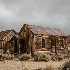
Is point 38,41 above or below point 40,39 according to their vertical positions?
below

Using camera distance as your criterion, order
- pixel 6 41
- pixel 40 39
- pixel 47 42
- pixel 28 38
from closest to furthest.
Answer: pixel 40 39, pixel 47 42, pixel 28 38, pixel 6 41

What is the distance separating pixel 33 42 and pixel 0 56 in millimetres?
6596

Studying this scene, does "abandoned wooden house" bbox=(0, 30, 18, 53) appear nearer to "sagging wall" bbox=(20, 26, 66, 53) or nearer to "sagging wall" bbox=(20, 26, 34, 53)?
"sagging wall" bbox=(20, 26, 34, 53)

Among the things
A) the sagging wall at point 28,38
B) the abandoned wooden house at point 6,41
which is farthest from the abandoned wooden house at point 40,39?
the abandoned wooden house at point 6,41

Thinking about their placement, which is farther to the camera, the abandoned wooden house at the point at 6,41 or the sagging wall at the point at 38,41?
the abandoned wooden house at the point at 6,41

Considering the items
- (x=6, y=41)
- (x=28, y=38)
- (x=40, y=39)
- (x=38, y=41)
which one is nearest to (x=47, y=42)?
(x=40, y=39)

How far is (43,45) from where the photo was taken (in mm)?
31312

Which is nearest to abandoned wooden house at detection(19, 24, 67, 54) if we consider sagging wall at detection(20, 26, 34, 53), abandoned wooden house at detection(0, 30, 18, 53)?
sagging wall at detection(20, 26, 34, 53)

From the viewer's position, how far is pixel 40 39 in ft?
101

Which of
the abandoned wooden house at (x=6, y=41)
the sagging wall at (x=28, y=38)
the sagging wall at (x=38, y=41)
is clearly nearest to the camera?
the sagging wall at (x=38, y=41)

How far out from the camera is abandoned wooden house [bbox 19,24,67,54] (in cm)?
3052

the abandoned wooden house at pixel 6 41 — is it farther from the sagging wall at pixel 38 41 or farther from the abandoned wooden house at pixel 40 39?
the sagging wall at pixel 38 41

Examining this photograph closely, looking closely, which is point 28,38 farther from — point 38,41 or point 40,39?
point 40,39

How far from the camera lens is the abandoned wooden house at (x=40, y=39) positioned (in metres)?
30.5
